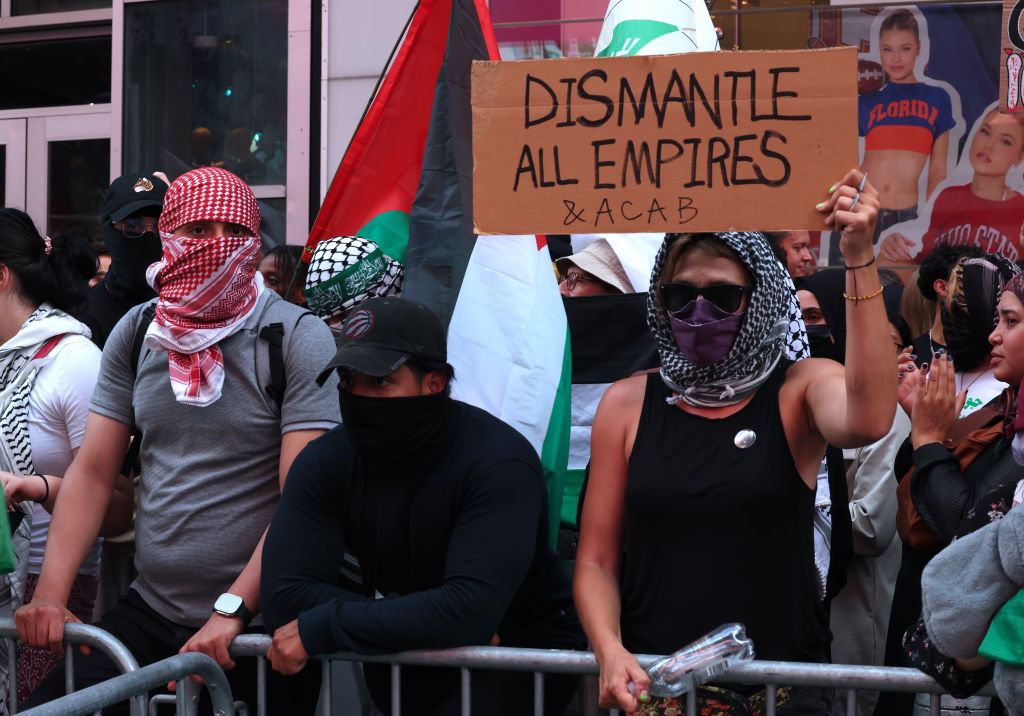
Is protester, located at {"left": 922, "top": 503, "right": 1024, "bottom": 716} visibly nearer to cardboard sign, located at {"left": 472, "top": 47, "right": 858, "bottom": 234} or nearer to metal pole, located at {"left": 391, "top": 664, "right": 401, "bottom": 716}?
cardboard sign, located at {"left": 472, "top": 47, "right": 858, "bottom": 234}

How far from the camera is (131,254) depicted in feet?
16.8

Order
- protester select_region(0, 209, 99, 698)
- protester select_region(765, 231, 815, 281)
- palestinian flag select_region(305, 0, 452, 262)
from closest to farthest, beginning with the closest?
1. protester select_region(0, 209, 99, 698)
2. palestinian flag select_region(305, 0, 452, 262)
3. protester select_region(765, 231, 815, 281)

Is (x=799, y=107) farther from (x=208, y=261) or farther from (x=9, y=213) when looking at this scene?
(x=9, y=213)

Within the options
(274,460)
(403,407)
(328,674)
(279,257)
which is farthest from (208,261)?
(279,257)

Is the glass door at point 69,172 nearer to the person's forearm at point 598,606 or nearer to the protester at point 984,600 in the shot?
the person's forearm at point 598,606

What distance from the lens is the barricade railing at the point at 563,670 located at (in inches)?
117

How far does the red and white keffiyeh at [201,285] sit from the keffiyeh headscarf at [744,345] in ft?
4.25

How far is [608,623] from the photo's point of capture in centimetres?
316

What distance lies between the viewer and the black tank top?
3117 mm

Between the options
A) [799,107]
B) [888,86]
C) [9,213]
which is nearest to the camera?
[799,107]

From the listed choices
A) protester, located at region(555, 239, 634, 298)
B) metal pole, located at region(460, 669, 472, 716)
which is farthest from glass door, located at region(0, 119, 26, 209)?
metal pole, located at region(460, 669, 472, 716)

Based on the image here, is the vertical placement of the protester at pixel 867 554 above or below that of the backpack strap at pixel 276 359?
below

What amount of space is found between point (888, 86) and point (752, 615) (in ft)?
16.0

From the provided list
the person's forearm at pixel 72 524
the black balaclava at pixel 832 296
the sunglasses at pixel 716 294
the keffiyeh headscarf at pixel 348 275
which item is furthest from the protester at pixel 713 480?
the black balaclava at pixel 832 296
